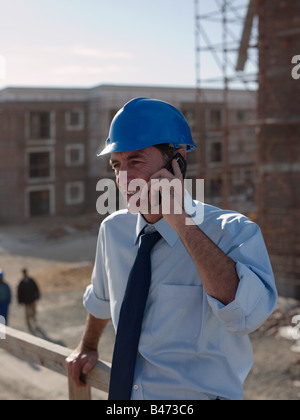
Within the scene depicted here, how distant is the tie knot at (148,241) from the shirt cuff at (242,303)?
0.49 meters

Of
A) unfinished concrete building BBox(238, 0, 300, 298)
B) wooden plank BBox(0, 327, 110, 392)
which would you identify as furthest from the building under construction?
wooden plank BBox(0, 327, 110, 392)

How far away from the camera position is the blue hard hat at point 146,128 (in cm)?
220

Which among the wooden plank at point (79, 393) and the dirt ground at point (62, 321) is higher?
the wooden plank at point (79, 393)

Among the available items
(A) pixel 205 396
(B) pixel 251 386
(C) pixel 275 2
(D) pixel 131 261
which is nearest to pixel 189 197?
(D) pixel 131 261

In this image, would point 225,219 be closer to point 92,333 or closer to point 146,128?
point 146,128

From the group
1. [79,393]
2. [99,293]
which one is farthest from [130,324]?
[79,393]

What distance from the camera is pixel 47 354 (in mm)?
2902

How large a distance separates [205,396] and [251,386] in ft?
26.5

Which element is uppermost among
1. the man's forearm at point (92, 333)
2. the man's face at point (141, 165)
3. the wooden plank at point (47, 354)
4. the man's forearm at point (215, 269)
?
the man's face at point (141, 165)

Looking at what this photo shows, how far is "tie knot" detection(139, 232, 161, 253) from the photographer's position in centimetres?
226

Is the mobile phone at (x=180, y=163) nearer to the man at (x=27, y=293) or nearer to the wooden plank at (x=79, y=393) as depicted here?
the wooden plank at (x=79, y=393)

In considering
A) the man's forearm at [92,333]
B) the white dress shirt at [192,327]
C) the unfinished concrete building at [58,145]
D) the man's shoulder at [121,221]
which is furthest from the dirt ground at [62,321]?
the white dress shirt at [192,327]

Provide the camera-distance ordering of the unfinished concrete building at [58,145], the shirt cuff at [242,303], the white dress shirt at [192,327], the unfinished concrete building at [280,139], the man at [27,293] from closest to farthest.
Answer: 1. the shirt cuff at [242,303]
2. the white dress shirt at [192,327]
3. the man at [27,293]
4. the unfinished concrete building at [280,139]
5. the unfinished concrete building at [58,145]
